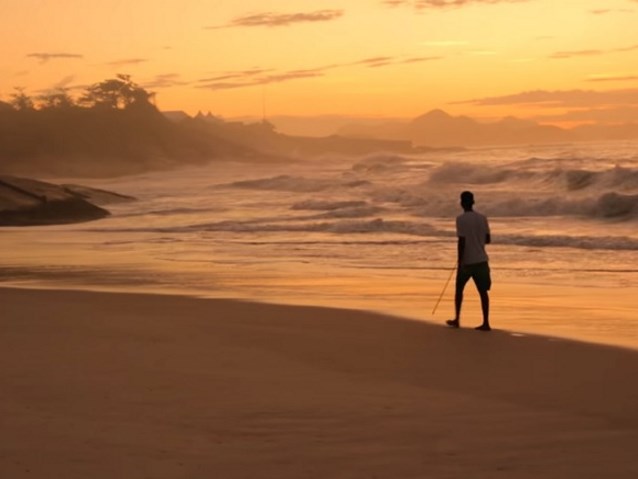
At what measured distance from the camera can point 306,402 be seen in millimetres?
7602

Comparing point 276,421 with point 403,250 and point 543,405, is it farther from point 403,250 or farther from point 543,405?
point 403,250

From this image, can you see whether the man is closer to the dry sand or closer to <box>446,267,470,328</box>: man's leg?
<box>446,267,470,328</box>: man's leg

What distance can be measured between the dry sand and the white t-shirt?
36.7 inches

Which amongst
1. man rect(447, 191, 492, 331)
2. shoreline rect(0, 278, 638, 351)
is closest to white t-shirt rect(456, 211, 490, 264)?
man rect(447, 191, 492, 331)

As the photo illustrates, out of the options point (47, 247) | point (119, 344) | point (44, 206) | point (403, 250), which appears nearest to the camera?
point (119, 344)

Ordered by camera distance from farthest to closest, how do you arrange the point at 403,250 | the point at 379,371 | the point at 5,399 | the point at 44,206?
the point at 44,206, the point at 403,250, the point at 379,371, the point at 5,399

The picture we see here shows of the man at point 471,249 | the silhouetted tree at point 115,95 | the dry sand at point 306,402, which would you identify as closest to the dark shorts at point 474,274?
the man at point 471,249

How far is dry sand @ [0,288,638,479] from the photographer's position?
609 centimetres

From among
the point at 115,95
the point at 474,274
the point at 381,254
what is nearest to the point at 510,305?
the point at 474,274

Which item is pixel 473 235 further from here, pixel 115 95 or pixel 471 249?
pixel 115 95

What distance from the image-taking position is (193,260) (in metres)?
20.8

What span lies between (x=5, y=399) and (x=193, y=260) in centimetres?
1336

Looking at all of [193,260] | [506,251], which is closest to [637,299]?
[506,251]

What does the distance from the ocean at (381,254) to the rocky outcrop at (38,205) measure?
1091 mm
